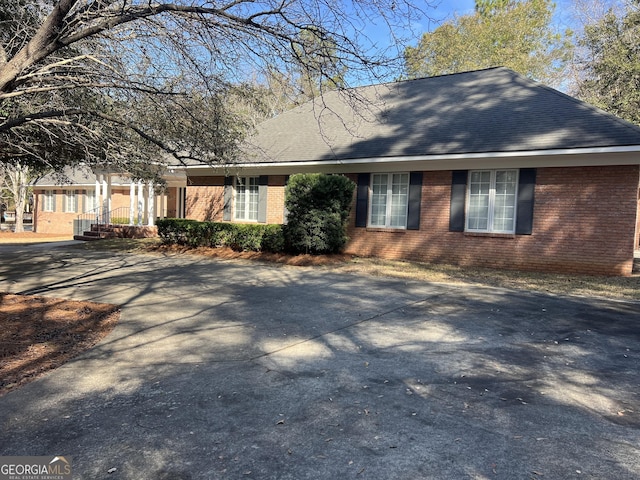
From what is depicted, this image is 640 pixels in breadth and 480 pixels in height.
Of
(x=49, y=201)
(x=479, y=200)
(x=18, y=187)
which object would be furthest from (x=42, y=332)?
(x=49, y=201)

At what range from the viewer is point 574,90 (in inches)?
1053

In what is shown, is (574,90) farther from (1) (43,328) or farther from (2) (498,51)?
(1) (43,328)

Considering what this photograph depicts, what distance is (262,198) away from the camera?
653 inches

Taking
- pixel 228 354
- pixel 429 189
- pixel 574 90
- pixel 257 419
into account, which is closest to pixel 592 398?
pixel 257 419

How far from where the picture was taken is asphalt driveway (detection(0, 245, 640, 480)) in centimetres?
284

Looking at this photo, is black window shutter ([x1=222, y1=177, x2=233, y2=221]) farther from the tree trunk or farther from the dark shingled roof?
the tree trunk

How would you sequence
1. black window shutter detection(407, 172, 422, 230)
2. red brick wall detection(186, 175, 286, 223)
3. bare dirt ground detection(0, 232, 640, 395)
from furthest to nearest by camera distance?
red brick wall detection(186, 175, 286, 223) < black window shutter detection(407, 172, 422, 230) < bare dirt ground detection(0, 232, 640, 395)

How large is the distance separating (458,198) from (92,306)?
9.90m

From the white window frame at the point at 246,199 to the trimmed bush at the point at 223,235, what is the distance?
6.82 feet

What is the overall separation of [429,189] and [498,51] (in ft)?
66.6

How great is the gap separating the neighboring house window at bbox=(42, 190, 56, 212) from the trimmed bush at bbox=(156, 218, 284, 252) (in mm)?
18723

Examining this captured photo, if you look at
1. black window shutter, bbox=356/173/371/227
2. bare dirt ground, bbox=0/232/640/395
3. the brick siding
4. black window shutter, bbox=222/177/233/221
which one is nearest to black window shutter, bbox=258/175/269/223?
black window shutter, bbox=222/177/233/221

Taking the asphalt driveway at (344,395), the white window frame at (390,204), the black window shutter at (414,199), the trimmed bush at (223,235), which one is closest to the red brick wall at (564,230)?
the black window shutter at (414,199)

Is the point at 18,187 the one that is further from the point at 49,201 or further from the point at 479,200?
the point at 479,200
